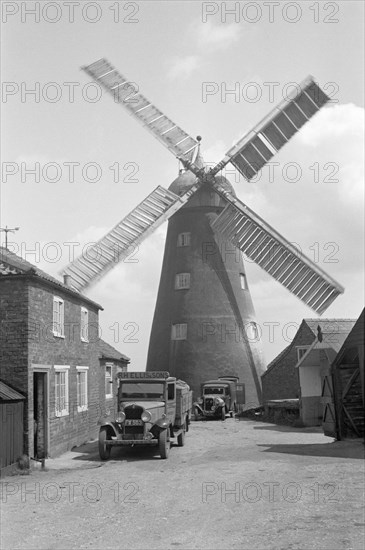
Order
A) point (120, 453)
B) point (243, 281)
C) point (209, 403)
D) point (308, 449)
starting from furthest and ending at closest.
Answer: point (243, 281) < point (209, 403) < point (120, 453) < point (308, 449)

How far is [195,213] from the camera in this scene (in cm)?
3709

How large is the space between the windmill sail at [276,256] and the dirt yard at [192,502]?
1468 cm

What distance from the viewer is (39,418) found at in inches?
715

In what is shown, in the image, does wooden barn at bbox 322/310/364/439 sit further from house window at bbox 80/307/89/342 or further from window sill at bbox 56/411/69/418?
house window at bbox 80/307/89/342

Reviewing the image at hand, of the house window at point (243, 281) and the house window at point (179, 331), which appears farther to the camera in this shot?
the house window at point (243, 281)

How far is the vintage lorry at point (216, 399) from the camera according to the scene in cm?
3381

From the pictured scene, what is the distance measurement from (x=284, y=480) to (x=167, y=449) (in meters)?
5.37

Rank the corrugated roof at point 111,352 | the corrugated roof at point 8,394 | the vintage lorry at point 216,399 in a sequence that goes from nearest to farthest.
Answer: the corrugated roof at point 8,394, the corrugated roof at point 111,352, the vintage lorry at point 216,399

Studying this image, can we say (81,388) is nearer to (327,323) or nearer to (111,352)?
(111,352)

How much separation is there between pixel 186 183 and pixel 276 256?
7.17 metres


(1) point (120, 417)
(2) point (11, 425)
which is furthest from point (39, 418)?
(1) point (120, 417)

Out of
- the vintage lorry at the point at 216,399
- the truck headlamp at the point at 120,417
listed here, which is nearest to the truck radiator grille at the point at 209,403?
the vintage lorry at the point at 216,399

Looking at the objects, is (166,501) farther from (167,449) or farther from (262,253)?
(262,253)

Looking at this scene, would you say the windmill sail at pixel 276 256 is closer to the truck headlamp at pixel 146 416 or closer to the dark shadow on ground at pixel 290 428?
the dark shadow on ground at pixel 290 428
